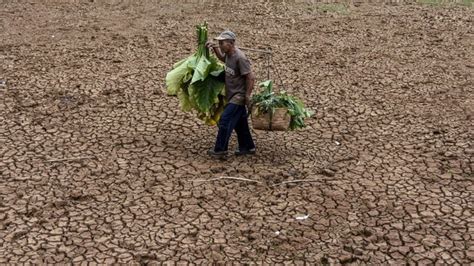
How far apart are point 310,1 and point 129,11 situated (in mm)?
4216

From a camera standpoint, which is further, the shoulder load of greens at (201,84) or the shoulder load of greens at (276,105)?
the shoulder load of greens at (201,84)

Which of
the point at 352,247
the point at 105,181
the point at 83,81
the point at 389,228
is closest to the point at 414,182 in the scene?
the point at 389,228

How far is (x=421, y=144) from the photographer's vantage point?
25.4 feet

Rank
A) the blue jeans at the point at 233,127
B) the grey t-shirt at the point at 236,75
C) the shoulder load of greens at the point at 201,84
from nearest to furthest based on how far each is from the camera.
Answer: the grey t-shirt at the point at 236,75 < the blue jeans at the point at 233,127 < the shoulder load of greens at the point at 201,84

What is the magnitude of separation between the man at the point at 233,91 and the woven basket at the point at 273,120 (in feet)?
0.69

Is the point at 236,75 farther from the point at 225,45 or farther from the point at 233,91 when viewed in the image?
the point at 225,45

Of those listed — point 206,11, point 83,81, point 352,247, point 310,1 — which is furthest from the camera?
point 310,1

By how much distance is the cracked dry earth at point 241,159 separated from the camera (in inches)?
227

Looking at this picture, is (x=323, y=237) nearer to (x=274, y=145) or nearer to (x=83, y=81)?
(x=274, y=145)

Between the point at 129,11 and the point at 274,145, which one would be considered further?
the point at 129,11

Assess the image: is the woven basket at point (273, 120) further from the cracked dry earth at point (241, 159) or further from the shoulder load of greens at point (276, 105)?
the cracked dry earth at point (241, 159)

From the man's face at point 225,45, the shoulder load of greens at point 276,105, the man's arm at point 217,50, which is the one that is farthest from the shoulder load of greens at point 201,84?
the shoulder load of greens at point 276,105

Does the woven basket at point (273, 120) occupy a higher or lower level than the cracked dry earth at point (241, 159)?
higher

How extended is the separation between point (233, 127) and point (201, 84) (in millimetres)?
598
